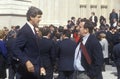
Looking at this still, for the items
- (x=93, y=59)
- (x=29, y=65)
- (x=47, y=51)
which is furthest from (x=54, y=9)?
(x=29, y=65)

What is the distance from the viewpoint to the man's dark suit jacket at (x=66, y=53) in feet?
40.2

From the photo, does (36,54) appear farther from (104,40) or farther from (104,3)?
(104,3)

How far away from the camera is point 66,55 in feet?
40.6

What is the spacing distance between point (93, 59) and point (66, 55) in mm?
3720

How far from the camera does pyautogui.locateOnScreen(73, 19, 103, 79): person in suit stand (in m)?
8.63

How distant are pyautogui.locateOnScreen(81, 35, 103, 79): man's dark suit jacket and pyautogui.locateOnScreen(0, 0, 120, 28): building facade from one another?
643 inches

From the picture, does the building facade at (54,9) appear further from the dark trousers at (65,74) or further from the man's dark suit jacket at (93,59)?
the man's dark suit jacket at (93,59)

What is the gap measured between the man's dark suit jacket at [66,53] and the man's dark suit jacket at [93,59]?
11.6 ft

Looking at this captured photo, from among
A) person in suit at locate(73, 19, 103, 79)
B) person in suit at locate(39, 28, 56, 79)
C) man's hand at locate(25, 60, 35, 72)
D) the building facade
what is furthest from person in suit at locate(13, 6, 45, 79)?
the building facade

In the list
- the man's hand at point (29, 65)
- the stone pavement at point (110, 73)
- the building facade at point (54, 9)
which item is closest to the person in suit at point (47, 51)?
the man's hand at point (29, 65)

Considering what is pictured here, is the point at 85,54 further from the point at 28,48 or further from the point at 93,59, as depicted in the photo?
the point at 28,48

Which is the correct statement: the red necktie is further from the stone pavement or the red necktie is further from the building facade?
the building facade

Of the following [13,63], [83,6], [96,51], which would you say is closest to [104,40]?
[13,63]

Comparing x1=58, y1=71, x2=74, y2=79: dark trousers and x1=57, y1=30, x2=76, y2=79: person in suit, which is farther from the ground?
x1=57, y1=30, x2=76, y2=79: person in suit
